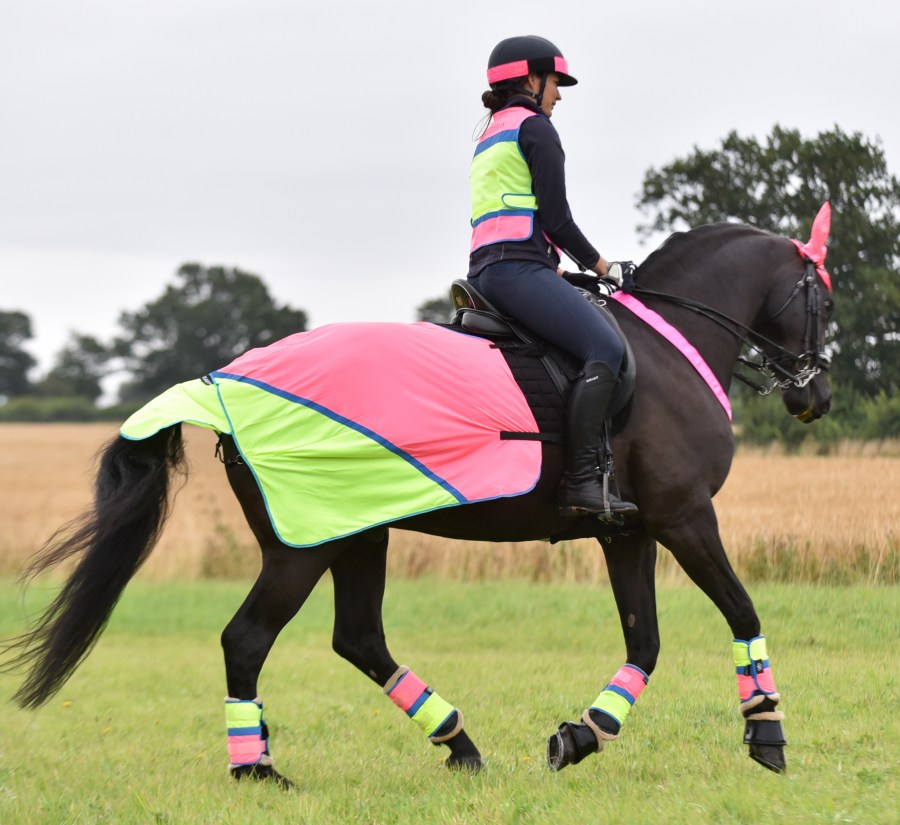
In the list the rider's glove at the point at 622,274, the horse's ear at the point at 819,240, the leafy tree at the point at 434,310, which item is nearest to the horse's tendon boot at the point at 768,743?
the rider's glove at the point at 622,274

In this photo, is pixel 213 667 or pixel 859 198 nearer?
pixel 213 667

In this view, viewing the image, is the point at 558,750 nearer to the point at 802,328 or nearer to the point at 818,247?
the point at 802,328

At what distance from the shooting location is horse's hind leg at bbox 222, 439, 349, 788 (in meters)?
5.41

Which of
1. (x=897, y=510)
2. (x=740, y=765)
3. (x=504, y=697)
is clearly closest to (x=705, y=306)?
(x=740, y=765)

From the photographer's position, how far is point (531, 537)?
5.83 metres

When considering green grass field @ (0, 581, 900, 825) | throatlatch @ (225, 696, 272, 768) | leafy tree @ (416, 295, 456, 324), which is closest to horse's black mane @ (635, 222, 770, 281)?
green grass field @ (0, 581, 900, 825)

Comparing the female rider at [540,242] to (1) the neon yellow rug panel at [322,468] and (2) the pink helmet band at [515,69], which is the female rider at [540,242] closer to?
(2) the pink helmet band at [515,69]

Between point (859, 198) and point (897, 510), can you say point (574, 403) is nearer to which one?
point (897, 510)

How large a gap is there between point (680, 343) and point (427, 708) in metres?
2.30

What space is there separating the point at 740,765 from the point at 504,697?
9.65 ft

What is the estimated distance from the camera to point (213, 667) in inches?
435

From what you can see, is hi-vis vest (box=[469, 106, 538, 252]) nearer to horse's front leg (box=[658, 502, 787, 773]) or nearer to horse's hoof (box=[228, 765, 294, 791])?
horse's front leg (box=[658, 502, 787, 773])

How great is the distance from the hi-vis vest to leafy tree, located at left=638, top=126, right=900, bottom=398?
250 inches

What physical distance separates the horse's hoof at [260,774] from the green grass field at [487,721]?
0.36ft
